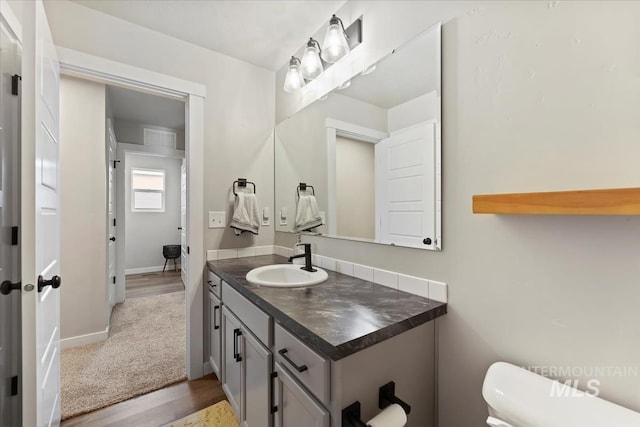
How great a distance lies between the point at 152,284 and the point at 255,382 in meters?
3.86

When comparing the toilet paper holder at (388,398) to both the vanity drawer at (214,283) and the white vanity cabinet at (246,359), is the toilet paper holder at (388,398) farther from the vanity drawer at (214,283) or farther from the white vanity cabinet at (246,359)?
the vanity drawer at (214,283)

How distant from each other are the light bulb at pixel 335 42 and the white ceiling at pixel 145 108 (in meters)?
2.29

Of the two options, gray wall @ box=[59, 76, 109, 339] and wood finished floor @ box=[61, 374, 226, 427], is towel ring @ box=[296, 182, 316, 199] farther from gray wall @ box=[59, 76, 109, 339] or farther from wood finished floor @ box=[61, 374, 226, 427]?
gray wall @ box=[59, 76, 109, 339]

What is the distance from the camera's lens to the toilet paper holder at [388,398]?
894 mm

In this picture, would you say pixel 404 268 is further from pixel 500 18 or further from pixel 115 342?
pixel 115 342

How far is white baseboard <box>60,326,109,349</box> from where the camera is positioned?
2357 mm

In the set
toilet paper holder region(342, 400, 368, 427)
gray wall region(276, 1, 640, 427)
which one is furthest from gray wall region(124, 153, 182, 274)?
toilet paper holder region(342, 400, 368, 427)

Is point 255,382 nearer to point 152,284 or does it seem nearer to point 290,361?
point 290,361

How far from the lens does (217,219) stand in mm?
2072

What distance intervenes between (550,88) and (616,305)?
641mm

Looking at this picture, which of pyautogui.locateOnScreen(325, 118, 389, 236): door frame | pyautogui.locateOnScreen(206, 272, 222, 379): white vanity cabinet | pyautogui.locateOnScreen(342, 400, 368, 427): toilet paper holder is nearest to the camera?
pyautogui.locateOnScreen(342, 400, 368, 427): toilet paper holder

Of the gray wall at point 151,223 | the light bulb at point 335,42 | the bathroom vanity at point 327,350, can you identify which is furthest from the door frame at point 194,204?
the gray wall at point 151,223

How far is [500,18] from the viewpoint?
937 mm

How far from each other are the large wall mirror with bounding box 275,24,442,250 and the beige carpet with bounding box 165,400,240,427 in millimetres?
1199
